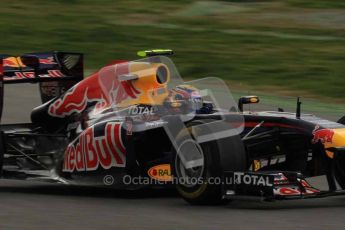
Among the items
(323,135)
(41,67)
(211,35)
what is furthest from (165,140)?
(211,35)

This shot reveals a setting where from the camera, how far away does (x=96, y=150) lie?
8.05 m

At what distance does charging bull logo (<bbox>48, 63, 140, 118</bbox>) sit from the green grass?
281 inches

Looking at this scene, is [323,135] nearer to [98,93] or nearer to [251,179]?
[251,179]

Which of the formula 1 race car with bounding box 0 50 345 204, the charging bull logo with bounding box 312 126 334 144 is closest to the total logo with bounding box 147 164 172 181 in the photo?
the formula 1 race car with bounding box 0 50 345 204

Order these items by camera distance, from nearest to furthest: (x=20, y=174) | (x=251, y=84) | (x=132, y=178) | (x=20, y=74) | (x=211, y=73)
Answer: (x=132, y=178) < (x=20, y=174) < (x=20, y=74) < (x=251, y=84) < (x=211, y=73)

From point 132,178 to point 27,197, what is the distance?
3.45 ft

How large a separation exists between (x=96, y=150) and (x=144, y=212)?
1.09 m

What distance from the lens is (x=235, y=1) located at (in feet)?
82.4

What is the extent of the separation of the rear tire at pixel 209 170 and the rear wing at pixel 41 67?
8.12ft

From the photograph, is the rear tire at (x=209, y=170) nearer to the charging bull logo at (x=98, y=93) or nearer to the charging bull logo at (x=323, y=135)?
the charging bull logo at (x=323, y=135)

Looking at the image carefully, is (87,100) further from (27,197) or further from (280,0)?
(280,0)

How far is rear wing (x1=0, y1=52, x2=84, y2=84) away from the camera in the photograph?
9.20 metres

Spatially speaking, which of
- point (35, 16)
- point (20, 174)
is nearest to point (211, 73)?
point (35, 16)

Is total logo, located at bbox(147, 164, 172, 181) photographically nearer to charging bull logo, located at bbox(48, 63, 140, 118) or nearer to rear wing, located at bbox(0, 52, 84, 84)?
charging bull logo, located at bbox(48, 63, 140, 118)
